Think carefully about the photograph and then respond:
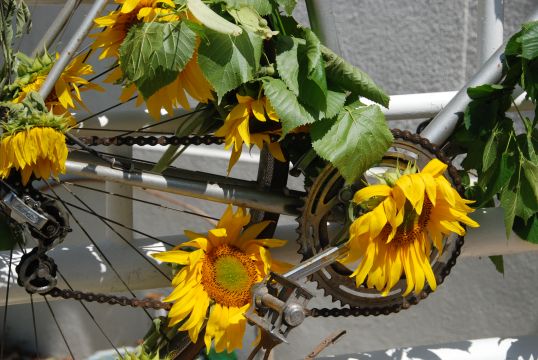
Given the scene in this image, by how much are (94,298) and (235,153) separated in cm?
25

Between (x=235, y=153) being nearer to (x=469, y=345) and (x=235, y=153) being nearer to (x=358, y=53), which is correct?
(x=469, y=345)

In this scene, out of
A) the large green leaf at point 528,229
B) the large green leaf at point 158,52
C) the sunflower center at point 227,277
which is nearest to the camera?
the large green leaf at point 158,52

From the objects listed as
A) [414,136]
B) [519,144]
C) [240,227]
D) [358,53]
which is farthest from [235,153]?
[358,53]

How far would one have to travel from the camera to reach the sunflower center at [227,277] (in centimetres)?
106

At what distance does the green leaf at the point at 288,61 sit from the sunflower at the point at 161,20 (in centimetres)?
8

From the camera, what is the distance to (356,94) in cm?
104

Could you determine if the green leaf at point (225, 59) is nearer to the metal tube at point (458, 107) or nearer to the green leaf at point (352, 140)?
the green leaf at point (352, 140)

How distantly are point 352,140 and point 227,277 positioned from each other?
0.68 feet

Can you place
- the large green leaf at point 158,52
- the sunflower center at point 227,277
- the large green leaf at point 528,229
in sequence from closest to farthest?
the large green leaf at point 158,52, the sunflower center at point 227,277, the large green leaf at point 528,229

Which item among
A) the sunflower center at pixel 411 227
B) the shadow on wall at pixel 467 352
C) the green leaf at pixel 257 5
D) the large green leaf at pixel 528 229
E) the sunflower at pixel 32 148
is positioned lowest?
the shadow on wall at pixel 467 352

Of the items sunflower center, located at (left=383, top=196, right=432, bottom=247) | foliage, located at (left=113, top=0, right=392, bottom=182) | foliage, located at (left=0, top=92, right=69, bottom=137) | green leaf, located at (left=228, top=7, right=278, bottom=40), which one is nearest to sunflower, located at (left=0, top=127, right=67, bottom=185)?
foliage, located at (left=0, top=92, right=69, bottom=137)

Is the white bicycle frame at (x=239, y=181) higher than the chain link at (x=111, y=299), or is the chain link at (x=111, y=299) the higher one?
the white bicycle frame at (x=239, y=181)

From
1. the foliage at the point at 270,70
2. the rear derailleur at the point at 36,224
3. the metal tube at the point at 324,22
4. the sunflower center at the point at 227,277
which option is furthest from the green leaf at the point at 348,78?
the rear derailleur at the point at 36,224

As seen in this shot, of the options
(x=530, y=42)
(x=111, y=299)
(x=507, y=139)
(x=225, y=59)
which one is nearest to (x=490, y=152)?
(x=507, y=139)
